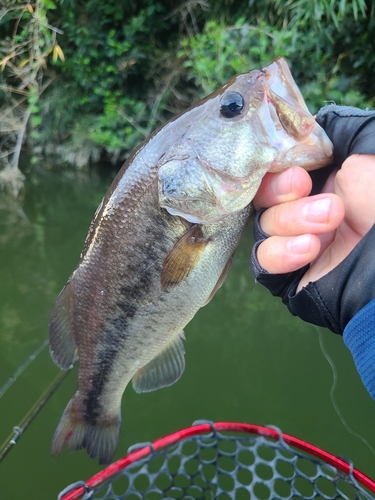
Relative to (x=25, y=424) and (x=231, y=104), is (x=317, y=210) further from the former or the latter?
(x=25, y=424)

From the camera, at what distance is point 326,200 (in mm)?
1022

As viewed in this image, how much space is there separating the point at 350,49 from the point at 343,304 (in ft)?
16.1

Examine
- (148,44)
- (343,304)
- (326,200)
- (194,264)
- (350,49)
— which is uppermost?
(326,200)

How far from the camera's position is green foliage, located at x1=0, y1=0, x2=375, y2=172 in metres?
4.65

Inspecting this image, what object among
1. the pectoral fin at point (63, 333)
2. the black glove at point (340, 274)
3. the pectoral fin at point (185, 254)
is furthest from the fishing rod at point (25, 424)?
the black glove at point (340, 274)

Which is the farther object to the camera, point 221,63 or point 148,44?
point 148,44

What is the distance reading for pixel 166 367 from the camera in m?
1.55

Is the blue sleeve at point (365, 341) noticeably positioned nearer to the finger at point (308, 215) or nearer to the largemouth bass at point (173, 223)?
the finger at point (308, 215)

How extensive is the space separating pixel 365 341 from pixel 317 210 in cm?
38

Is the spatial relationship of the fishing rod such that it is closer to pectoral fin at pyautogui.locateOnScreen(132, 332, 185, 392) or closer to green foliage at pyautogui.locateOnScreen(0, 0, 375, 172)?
pectoral fin at pyautogui.locateOnScreen(132, 332, 185, 392)

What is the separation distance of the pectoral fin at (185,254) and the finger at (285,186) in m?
0.23

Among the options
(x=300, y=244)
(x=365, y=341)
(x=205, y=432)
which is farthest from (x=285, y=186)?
(x=205, y=432)

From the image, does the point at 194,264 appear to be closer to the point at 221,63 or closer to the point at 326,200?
the point at 326,200

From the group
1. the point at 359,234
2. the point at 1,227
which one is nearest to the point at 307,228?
the point at 359,234
